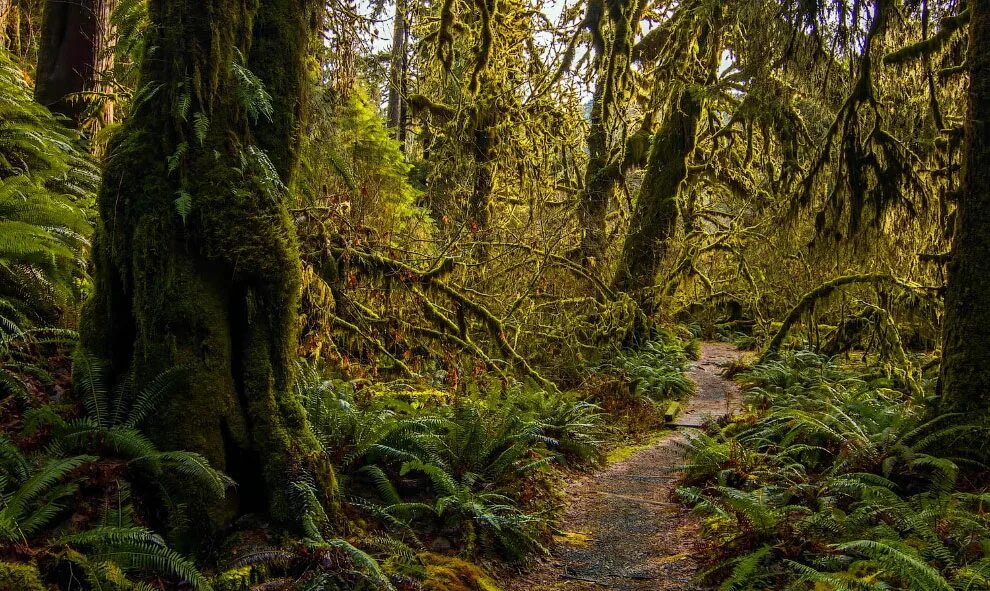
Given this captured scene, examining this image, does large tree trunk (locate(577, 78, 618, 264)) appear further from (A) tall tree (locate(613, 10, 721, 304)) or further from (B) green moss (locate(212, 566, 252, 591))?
(B) green moss (locate(212, 566, 252, 591))

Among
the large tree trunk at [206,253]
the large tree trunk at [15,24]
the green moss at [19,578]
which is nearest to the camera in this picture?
the green moss at [19,578]

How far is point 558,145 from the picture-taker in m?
10.9

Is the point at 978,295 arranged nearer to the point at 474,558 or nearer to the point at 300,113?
the point at 474,558

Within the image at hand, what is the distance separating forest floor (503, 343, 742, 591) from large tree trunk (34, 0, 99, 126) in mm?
7246

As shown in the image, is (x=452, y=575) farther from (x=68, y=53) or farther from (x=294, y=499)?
(x=68, y=53)

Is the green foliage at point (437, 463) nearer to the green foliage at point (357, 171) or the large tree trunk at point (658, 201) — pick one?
the green foliage at point (357, 171)

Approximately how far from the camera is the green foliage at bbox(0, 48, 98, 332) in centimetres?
441

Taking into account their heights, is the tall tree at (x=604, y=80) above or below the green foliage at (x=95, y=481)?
above

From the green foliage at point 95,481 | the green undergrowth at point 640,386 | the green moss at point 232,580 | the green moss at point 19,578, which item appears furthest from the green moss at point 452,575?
the green undergrowth at point 640,386

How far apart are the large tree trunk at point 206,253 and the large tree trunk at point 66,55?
15.7 ft

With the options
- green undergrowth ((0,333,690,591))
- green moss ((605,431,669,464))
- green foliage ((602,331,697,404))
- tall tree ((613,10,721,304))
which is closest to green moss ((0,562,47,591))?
green undergrowth ((0,333,690,591))

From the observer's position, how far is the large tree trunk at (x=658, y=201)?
1268 centimetres

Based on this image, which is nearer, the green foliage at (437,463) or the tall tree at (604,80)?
the green foliage at (437,463)

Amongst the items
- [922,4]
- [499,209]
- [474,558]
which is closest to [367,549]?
[474,558]
